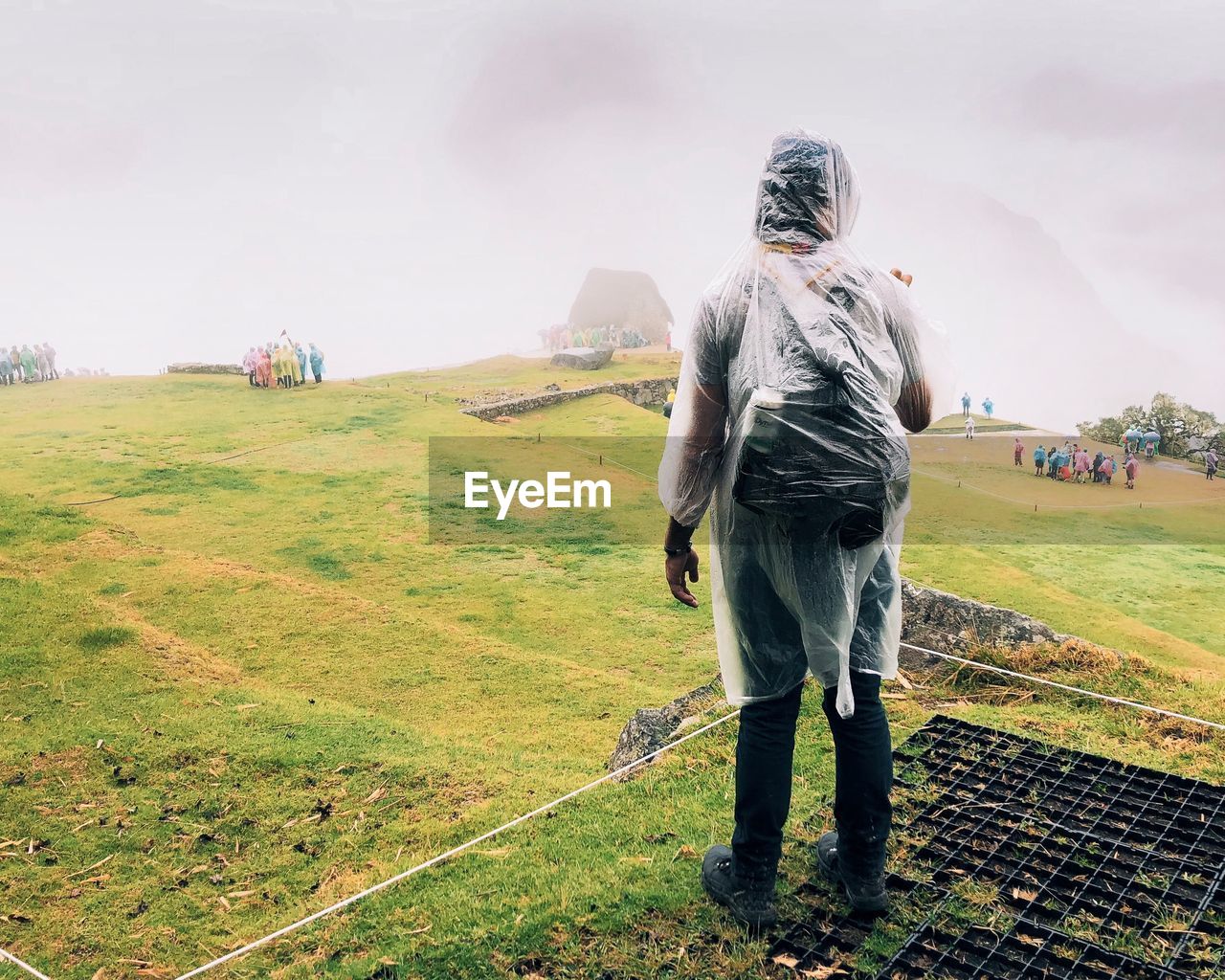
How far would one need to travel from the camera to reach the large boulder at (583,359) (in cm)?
2330

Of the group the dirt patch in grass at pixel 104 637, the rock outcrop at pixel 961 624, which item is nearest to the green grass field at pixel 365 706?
the dirt patch in grass at pixel 104 637

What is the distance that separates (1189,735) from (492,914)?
2.82 m

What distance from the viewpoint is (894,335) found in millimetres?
2506

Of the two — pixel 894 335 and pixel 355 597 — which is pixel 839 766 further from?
pixel 355 597

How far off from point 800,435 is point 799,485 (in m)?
0.12

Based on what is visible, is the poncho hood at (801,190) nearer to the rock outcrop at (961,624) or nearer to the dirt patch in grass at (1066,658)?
the dirt patch in grass at (1066,658)

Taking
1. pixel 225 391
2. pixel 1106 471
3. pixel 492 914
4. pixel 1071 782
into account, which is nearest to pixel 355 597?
pixel 492 914

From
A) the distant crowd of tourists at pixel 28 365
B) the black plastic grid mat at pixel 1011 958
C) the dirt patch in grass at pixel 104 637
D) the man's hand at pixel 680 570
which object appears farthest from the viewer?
the distant crowd of tourists at pixel 28 365

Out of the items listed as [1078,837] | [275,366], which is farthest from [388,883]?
[275,366]

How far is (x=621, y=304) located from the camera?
54.3 meters

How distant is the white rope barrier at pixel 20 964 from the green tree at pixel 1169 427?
1993 centimetres

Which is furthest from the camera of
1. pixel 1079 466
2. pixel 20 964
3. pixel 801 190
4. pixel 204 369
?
pixel 204 369

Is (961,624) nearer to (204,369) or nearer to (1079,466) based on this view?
(1079,466)

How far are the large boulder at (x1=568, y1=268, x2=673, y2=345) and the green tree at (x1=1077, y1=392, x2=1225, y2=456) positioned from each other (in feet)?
111
